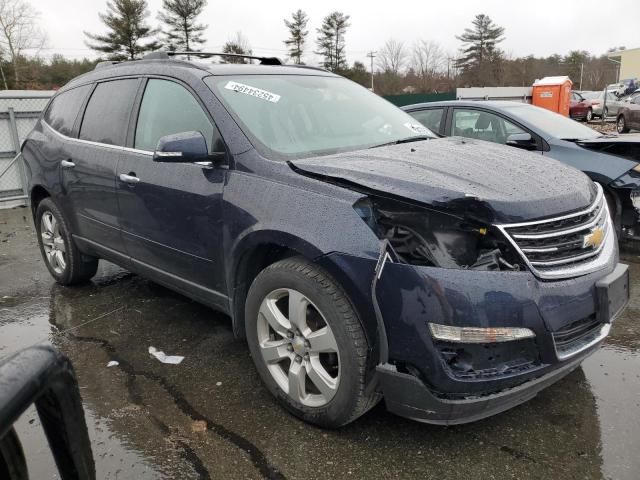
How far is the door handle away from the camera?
3623mm

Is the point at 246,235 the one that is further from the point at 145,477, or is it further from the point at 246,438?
the point at 145,477

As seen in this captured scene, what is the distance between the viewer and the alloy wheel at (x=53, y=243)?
16.0ft

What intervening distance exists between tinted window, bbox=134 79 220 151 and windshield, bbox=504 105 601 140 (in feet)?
13.4

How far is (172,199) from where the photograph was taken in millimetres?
3322

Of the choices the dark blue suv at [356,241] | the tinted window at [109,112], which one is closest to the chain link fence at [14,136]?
the tinted window at [109,112]

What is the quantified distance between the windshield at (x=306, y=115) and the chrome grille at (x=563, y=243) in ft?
4.12

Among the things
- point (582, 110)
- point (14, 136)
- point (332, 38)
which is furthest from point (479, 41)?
point (14, 136)

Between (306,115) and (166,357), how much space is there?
6.11ft

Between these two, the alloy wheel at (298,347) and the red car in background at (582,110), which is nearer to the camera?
the alloy wheel at (298,347)

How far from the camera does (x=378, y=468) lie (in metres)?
2.42

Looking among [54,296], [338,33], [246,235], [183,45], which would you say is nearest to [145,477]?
[246,235]

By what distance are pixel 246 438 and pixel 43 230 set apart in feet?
11.6

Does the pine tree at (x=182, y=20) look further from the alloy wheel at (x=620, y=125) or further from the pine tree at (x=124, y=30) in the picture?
the alloy wheel at (x=620, y=125)

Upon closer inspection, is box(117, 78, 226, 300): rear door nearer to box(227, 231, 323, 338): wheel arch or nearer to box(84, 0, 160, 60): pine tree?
box(227, 231, 323, 338): wheel arch
